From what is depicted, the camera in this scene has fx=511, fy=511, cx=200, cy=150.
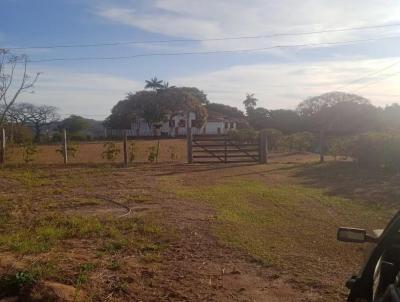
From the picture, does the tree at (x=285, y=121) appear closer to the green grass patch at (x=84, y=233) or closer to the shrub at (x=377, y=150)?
the shrub at (x=377, y=150)

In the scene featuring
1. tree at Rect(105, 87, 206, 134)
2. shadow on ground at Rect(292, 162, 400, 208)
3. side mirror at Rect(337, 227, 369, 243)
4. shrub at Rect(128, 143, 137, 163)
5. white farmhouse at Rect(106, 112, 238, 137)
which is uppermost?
tree at Rect(105, 87, 206, 134)

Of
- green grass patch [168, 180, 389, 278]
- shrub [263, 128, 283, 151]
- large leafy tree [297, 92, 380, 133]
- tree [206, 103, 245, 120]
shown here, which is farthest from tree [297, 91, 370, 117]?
green grass patch [168, 180, 389, 278]

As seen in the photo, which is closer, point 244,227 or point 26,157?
point 244,227

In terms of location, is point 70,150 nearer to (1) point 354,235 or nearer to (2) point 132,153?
(2) point 132,153

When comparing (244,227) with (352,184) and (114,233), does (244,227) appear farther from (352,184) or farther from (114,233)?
(352,184)

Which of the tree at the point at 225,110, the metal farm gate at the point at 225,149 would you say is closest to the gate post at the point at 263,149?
the metal farm gate at the point at 225,149

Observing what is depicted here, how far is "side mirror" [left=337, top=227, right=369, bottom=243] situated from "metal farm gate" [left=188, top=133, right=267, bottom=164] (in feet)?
63.2

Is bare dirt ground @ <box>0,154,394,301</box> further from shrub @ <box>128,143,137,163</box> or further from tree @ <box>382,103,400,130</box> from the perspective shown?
tree @ <box>382,103,400,130</box>

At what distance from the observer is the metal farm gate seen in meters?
23.1

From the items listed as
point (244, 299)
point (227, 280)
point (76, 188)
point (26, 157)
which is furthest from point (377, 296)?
point (26, 157)

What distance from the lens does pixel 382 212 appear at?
10.2 metres

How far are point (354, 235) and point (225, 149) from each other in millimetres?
19675

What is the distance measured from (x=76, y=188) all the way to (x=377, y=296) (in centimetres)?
1176

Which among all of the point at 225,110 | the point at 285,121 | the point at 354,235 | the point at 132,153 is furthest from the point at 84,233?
the point at 225,110
